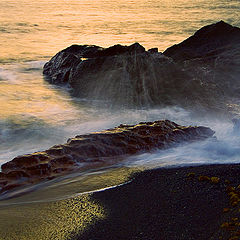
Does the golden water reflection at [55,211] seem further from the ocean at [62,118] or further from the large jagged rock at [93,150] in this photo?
the large jagged rock at [93,150]

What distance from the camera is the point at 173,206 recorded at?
490cm

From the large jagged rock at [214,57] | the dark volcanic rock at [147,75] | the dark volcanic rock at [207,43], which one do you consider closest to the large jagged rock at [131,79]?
the dark volcanic rock at [147,75]

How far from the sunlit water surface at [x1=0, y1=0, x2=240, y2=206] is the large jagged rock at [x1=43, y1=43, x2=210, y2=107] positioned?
446mm

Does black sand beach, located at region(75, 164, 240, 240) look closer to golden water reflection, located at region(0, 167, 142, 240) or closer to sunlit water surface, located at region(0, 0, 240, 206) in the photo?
golden water reflection, located at region(0, 167, 142, 240)

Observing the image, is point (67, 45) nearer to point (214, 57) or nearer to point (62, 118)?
point (214, 57)

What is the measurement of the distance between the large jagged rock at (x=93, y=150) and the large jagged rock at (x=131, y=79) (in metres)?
3.84

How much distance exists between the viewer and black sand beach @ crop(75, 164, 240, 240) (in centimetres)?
443

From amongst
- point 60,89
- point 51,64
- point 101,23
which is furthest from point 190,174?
point 101,23

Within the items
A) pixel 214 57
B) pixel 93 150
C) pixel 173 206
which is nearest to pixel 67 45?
pixel 214 57

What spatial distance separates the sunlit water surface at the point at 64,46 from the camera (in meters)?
8.70

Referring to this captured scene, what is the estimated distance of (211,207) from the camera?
4.80 m

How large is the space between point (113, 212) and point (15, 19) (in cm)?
2963

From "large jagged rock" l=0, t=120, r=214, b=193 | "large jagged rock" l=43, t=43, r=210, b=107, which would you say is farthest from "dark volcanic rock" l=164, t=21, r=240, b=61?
"large jagged rock" l=0, t=120, r=214, b=193

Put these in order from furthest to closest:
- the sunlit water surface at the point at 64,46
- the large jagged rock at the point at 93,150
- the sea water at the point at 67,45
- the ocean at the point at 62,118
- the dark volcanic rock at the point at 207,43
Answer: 1. the dark volcanic rock at the point at 207,43
2. the sea water at the point at 67,45
3. the sunlit water surface at the point at 64,46
4. the large jagged rock at the point at 93,150
5. the ocean at the point at 62,118
